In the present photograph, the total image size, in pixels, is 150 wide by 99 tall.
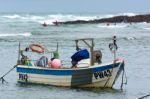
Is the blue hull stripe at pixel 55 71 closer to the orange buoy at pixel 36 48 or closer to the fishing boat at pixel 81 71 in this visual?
the fishing boat at pixel 81 71

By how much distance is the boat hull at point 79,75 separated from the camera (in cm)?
2612

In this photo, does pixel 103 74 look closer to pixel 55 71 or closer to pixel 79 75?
pixel 79 75

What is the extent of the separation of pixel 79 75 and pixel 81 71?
0.25 m

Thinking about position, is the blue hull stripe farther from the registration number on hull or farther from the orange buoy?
the orange buoy

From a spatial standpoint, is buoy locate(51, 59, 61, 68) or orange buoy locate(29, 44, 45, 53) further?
orange buoy locate(29, 44, 45, 53)

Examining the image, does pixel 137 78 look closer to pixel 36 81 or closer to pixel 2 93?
pixel 36 81

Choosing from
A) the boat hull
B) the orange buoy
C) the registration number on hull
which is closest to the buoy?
the boat hull

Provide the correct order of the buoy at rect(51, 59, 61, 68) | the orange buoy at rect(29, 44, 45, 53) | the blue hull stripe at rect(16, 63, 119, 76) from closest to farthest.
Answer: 1. the blue hull stripe at rect(16, 63, 119, 76)
2. the buoy at rect(51, 59, 61, 68)
3. the orange buoy at rect(29, 44, 45, 53)

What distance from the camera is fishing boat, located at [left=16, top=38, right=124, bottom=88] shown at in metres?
26.1

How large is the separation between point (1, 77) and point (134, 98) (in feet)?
23.4

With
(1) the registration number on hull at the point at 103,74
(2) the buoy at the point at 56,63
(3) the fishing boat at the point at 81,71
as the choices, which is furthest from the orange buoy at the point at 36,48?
(1) the registration number on hull at the point at 103,74

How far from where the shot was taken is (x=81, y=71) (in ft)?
86.0

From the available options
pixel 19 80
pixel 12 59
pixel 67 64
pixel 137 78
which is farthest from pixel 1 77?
pixel 12 59

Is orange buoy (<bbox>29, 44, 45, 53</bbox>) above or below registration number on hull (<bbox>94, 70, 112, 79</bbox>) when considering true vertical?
above
